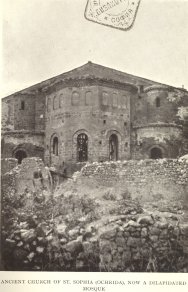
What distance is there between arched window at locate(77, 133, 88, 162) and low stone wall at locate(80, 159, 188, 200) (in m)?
0.07

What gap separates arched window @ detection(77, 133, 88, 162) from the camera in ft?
10.3

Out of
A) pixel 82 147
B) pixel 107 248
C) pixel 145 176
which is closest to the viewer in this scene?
pixel 107 248

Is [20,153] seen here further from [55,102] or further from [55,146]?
[55,102]

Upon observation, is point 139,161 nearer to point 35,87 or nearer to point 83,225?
point 83,225

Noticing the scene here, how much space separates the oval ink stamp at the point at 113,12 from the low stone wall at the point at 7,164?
1138 mm

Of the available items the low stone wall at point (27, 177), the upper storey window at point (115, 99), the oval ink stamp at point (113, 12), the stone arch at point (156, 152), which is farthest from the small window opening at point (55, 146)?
the oval ink stamp at point (113, 12)

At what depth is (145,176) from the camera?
3051mm

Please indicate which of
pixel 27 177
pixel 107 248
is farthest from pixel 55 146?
pixel 107 248

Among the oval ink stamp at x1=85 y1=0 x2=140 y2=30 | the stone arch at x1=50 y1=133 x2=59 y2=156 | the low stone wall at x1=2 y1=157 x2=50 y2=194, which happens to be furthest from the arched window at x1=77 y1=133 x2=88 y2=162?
the oval ink stamp at x1=85 y1=0 x2=140 y2=30

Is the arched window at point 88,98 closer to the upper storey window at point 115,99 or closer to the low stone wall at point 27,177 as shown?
the upper storey window at point 115,99

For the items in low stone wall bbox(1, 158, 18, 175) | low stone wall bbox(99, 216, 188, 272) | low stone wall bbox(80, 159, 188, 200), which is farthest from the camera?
low stone wall bbox(1, 158, 18, 175)

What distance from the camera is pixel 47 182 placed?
10.2 feet

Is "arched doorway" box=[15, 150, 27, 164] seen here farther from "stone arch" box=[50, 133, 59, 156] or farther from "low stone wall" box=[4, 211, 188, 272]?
"low stone wall" box=[4, 211, 188, 272]

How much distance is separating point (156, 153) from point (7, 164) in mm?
1040
